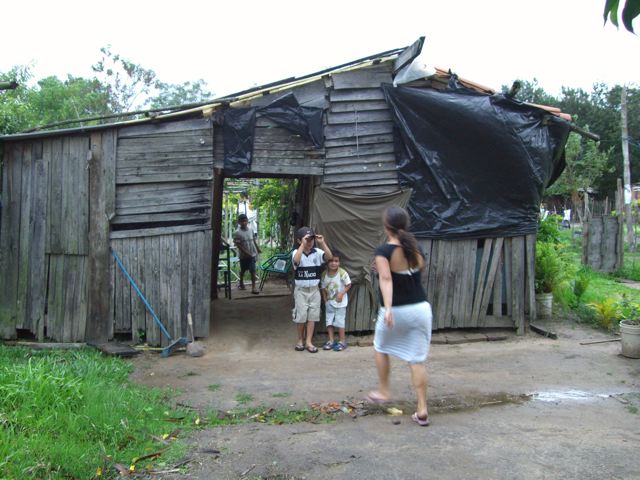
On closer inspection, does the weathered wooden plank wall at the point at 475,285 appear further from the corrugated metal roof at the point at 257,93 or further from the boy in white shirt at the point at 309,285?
the corrugated metal roof at the point at 257,93

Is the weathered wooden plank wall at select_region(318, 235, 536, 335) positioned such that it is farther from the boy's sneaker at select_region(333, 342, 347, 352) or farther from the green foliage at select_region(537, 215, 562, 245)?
the green foliage at select_region(537, 215, 562, 245)

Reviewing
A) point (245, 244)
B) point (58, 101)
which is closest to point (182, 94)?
point (58, 101)

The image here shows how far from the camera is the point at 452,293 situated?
782 centimetres

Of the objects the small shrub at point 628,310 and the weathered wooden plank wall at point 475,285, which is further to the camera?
the weathered wooden plank wall at point 475,285

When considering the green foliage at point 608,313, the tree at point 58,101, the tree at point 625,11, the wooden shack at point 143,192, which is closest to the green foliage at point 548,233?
the green foliage at point 608,313

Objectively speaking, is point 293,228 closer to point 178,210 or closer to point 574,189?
point 178,210

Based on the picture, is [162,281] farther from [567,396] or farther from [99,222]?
[567,396]

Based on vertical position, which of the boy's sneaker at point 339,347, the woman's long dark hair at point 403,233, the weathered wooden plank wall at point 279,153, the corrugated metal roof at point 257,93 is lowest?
the boy's sneaker at point 339,347

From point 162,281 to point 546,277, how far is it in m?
6.20

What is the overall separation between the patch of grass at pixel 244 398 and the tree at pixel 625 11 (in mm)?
4591

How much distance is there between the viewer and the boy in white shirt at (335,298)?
23.6 ft

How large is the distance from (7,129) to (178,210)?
9.90 feet

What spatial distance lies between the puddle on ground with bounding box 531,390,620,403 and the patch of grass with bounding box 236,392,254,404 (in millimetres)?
2925

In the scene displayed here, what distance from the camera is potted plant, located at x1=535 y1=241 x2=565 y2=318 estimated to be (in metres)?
8.56
